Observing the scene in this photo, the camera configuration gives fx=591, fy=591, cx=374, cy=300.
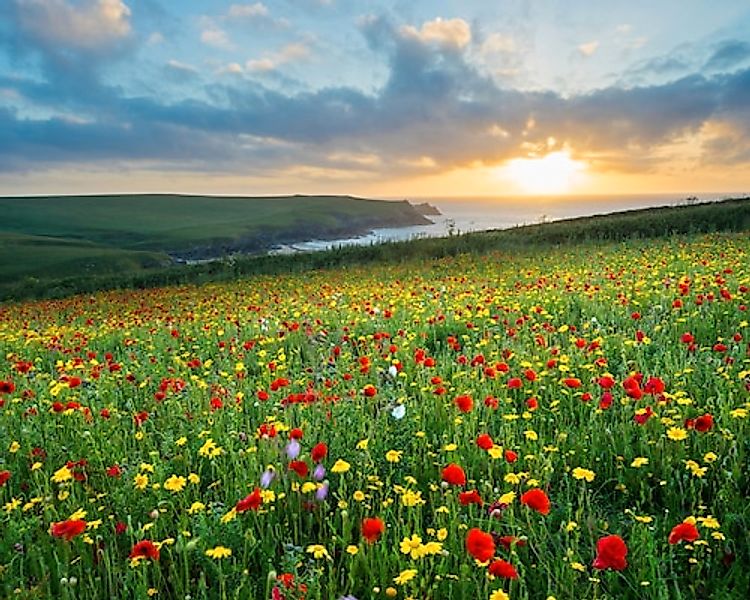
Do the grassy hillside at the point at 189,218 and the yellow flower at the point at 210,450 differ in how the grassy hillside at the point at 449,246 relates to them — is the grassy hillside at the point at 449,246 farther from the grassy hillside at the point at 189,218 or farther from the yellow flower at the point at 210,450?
the grassy hillside at the point at 189,218

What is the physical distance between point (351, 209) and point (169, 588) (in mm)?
143900

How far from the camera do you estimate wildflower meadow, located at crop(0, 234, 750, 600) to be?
244cm

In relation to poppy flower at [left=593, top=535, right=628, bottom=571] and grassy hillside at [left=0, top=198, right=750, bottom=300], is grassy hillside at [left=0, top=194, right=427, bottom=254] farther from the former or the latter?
poppy flower at [left=593, top=535, right=628, bottom=571]

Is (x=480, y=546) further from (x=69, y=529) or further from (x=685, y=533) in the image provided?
(x=69, y=529)

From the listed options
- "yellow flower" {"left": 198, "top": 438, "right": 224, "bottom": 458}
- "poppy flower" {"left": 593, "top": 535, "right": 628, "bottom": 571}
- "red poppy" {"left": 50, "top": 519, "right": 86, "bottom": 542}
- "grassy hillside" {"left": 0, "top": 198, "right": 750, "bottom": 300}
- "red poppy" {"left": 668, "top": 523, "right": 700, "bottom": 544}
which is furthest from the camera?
"grassy hillside" {"left": 0, "top": 198, "right": 750, "bottom": 300}

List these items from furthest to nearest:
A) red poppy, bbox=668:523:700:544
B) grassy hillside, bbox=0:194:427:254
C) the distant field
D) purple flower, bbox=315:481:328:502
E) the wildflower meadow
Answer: grassy hillside, bbox=0:194:427:254, the distant field, purple flower, bbox=315:481:328:502, the wildflower meadow, red poppy, bbox=668:523:700:544

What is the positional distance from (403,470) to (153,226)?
120308mm

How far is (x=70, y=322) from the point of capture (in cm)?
1278

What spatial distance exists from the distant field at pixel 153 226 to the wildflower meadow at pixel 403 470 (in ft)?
184

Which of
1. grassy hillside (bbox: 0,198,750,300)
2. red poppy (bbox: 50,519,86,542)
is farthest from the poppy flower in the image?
grassy hillside (bbox: 0,198,750,300)

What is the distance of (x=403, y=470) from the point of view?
11.5 feet

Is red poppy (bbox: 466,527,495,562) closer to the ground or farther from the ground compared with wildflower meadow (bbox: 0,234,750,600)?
farther from the ground

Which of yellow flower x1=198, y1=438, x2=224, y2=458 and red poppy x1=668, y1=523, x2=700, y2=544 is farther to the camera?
yellow flower x1=198, y1=438, x2=224, y2=458

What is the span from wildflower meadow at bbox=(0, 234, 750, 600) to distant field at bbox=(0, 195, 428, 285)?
5604 centimetres
